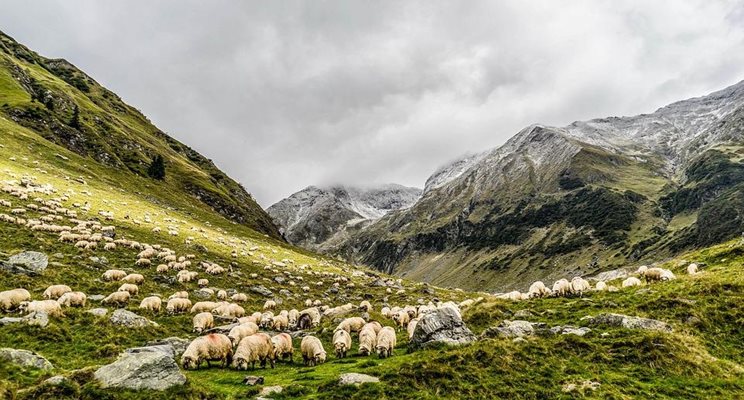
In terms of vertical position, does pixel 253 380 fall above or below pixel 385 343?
below

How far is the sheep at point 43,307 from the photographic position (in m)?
23.3

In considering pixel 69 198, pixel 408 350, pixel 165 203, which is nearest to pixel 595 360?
pixel 408 350

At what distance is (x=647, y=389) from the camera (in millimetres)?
15102

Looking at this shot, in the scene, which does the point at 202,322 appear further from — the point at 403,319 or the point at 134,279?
the point at 403,319

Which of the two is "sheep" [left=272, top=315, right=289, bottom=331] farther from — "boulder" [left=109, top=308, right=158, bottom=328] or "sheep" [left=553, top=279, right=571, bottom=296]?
"sheep" [left=553, top=279, right=571, bottom=296]

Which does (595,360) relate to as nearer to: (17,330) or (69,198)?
(17,330)

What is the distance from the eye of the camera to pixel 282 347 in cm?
2280

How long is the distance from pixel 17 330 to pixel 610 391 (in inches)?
1054

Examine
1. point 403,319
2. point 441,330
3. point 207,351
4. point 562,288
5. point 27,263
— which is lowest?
point 403,319

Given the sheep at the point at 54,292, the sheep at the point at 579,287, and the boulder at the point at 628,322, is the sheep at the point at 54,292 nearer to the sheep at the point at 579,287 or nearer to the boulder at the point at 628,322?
the boulder at the point at 628,322

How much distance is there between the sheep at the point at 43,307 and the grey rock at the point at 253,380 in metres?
13.7

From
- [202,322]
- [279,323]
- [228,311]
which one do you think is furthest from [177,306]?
[279,323]

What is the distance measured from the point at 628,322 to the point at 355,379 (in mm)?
14032

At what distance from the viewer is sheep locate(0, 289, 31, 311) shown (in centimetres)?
2377
